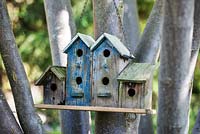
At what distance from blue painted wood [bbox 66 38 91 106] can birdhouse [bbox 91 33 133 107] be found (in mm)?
33

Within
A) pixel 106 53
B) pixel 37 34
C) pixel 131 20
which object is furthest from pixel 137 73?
pixel 37 34

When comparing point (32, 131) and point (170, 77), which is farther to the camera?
point (32, 131)

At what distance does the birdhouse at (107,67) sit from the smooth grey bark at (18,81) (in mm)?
273

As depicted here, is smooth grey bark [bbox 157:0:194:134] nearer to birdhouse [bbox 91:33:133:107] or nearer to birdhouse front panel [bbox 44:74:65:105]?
birdhouse [bbox 91:33:133:107]

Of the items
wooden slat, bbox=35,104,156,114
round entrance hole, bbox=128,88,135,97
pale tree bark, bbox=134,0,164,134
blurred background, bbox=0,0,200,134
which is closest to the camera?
wooden slat, bbox=35,104,156,114

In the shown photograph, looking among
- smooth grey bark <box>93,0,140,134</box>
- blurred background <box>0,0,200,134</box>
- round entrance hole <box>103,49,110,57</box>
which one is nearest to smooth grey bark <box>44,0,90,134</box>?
smooth grey bark <box>93,0,140,134</box>

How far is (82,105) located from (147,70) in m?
0.31

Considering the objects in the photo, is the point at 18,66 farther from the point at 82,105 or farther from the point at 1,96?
the point at 82,105

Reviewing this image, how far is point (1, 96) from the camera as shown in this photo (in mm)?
1662

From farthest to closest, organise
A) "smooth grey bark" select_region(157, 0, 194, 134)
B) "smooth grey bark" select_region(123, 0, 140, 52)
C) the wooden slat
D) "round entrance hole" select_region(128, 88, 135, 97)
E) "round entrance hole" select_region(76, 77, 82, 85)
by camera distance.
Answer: "smooth grey bark" select_region(123, 0, 140, 52), "round entrance hole" select_region(76, 77, 82, 85), "round entrance hole" select_region(128, 88, 135, 97), the wooden slat, "smooth grey bark" select_region(157, 0, 194, 134)

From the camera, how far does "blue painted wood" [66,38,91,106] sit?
5.60 ft

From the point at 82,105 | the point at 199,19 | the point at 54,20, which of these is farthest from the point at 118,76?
the point at 54,20

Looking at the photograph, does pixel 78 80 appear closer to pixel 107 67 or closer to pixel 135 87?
pixel 107 67

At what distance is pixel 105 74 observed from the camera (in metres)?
1.69
